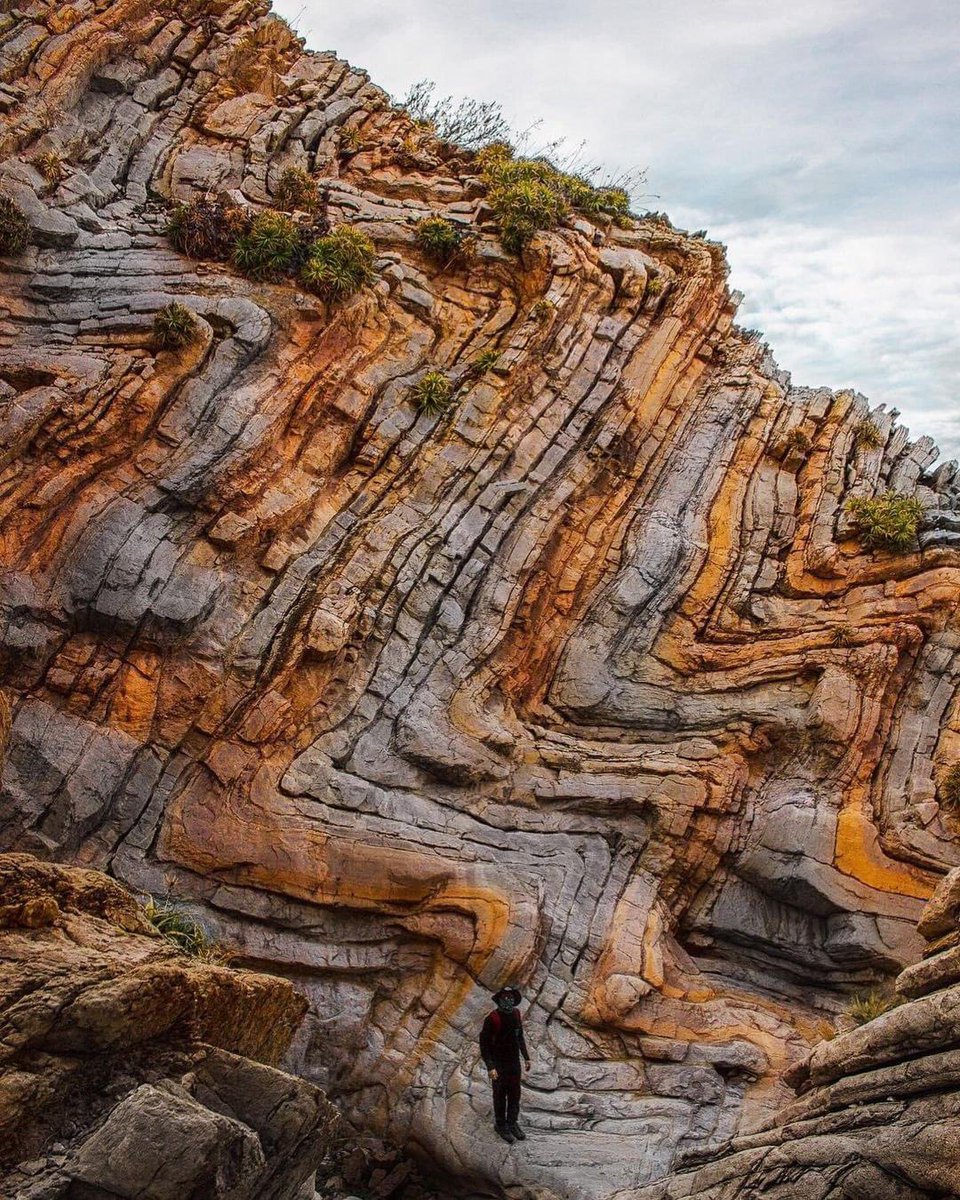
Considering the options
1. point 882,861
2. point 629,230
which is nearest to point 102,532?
point 882,861

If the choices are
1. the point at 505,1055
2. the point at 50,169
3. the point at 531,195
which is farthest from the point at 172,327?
the point at 505,1055

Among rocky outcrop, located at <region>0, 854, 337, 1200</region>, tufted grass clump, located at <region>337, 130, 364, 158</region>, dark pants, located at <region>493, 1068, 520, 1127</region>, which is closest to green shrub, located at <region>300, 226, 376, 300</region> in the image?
tufted grass clump, located at <region>337, 130, 364, 158</region>

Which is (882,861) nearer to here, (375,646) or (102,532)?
(375,646)

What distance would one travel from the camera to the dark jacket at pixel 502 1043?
11.0 metres

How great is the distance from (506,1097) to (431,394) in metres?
13.1

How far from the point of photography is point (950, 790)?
48.1 feet

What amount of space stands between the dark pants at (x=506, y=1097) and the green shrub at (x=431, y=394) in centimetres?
1260

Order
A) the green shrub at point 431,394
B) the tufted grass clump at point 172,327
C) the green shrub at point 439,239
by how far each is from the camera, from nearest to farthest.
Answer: the tufted grass clump at point 172,327, the green shrub at point 431,394, the green shrub at point 439,239

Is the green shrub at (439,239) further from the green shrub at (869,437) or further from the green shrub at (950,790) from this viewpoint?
the green shrub at (950,790)

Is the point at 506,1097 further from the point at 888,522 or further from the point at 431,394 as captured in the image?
the point at 888,522

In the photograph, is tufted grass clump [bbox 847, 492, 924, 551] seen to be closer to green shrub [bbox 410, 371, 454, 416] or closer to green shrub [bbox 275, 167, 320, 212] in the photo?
green shrub [bbox 410, 371, 454, 416]

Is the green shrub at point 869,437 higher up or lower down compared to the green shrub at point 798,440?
higher up

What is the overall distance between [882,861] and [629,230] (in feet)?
56.1

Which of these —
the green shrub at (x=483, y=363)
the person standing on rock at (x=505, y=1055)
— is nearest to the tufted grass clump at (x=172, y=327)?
the green shrub at (x=483, y=363)
